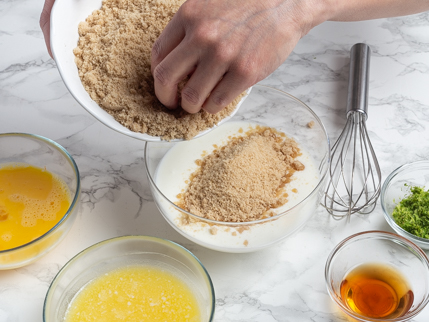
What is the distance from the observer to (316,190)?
3.40ft

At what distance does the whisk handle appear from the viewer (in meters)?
1.28

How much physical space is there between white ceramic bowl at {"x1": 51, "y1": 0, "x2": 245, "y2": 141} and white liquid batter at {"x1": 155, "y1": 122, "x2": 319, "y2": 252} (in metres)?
0.19

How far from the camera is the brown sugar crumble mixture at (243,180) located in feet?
3.53

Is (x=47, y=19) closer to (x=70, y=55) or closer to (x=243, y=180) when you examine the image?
(x=70, y=55)

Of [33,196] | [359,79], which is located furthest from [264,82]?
[33,196]

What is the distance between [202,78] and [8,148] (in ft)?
1.88

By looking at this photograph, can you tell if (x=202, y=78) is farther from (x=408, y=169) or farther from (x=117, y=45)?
(x=408, y=169)

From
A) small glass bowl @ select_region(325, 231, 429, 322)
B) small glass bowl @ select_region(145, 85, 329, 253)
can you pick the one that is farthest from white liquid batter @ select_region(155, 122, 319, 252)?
small glass bowl @ select_region(325, 231, 429, 322)

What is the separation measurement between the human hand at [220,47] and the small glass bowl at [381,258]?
1.36 feet

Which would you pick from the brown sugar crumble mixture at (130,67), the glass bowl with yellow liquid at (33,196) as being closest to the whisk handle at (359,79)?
the brown sugar crumble mixture at (130,67)

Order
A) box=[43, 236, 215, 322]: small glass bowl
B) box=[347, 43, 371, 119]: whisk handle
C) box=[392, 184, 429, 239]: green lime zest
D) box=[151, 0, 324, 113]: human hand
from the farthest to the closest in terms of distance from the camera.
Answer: box=[347, 43, 371, 119]: whisk handle
box=[392, 184, 429, 239]: green lime zest
box=[43, 236, 215, 322]: small glass bowl
box=[151, 0, 324, 113]: human hand

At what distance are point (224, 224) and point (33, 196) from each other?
1.57 feet

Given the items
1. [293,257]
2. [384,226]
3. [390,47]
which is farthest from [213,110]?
[390,47]

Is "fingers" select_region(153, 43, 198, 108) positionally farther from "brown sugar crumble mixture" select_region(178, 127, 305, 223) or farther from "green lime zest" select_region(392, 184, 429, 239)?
"green lime zest" select_region(392, 184, 429, 239)
